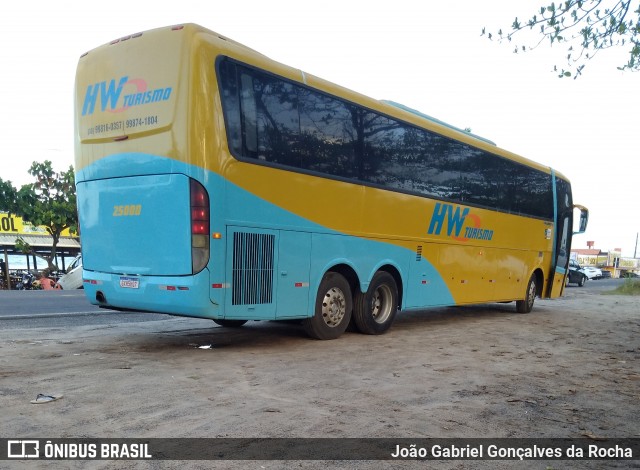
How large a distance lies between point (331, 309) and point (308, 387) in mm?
3024

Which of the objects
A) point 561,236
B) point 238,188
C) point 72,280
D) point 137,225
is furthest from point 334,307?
point 72,280

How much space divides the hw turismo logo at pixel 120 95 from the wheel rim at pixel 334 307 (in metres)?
3.65

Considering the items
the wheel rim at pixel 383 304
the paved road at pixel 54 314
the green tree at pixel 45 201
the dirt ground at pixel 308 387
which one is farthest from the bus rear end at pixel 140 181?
the green tree at pixel 45 201

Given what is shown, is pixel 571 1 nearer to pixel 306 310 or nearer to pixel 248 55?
pixel 248 55

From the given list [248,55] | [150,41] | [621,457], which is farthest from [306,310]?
[621,457]

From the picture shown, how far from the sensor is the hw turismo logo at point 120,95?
22.2 feet

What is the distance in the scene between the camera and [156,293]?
6777 millimetres

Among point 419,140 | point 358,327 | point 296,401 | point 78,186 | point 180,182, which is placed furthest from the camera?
point 419,140

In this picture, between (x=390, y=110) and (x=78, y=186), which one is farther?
(x=390, y=110)

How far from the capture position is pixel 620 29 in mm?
7738

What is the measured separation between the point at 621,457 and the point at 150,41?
6.47 m

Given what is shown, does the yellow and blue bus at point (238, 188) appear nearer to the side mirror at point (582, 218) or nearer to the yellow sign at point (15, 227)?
the side mirror at point (582, 218)

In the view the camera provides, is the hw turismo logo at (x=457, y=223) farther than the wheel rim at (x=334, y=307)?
Yes

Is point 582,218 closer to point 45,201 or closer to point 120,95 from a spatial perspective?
point 120,95
